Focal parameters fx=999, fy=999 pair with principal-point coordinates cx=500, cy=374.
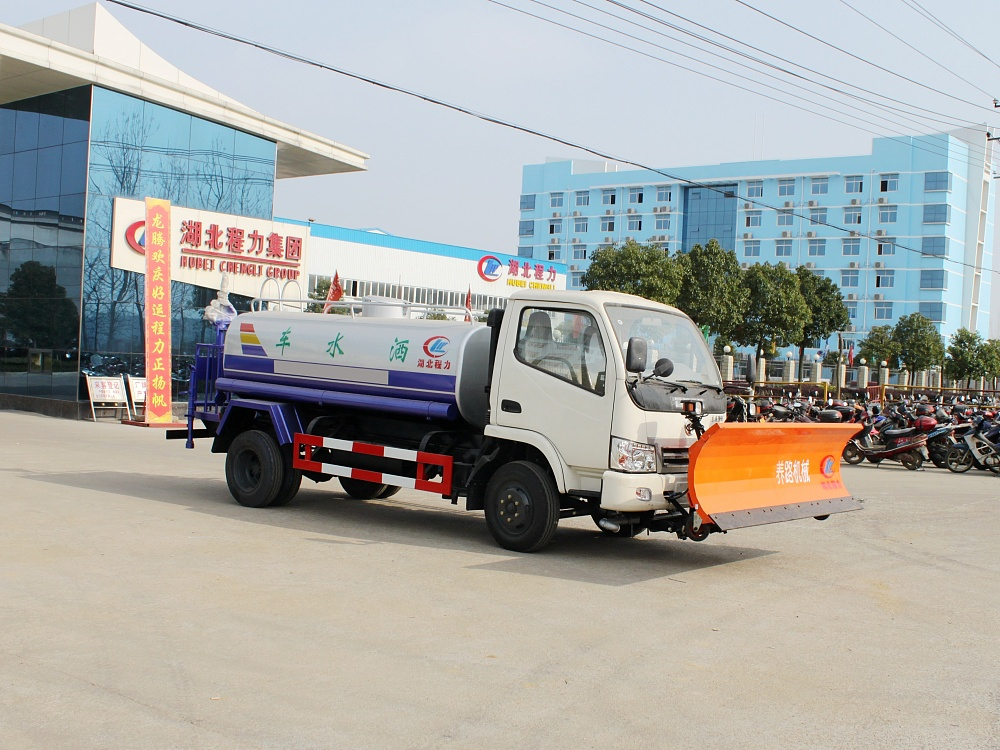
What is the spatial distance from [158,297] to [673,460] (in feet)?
69.6

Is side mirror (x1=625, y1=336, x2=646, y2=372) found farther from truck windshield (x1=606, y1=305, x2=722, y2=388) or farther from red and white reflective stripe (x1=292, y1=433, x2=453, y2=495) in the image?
red and white reflective stripe (x1=292, y1=433, x2=453, y2=495)

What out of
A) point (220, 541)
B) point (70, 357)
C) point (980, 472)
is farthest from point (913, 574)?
point (70, 357)

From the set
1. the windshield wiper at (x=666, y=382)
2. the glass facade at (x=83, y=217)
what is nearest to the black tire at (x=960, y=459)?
the windshield wiper at (x=666, y=382)

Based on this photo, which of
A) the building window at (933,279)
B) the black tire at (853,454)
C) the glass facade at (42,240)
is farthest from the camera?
the building window at (933,279)

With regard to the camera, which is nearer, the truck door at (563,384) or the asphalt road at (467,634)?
the asphalt road at (467,634)

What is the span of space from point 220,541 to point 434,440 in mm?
2283

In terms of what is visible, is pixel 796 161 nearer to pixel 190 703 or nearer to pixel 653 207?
pixel 653 207

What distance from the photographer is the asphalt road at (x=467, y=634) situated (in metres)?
4.59

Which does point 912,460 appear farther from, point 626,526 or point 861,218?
point 861,218

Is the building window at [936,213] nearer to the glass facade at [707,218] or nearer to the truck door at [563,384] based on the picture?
the glass facade at [707,218]

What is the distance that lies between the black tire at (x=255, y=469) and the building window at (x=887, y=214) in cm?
8202

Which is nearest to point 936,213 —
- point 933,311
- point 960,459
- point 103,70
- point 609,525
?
point 933,311

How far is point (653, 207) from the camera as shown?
9538cm

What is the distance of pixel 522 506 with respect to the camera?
8.89 m
